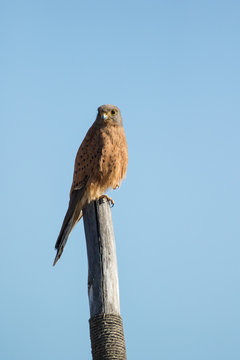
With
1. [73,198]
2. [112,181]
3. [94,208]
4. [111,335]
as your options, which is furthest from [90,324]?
[112,181]

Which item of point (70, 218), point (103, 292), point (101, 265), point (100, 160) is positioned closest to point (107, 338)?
point (103, 292)

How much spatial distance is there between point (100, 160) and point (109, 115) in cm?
58

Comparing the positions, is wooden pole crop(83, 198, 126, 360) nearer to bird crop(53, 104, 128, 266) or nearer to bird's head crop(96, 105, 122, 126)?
bird crop(53, 104, 128, 266)

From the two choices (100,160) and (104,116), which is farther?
(104,116)

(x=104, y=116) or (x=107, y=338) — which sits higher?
(x=104, y=116)

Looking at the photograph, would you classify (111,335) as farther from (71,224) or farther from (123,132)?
(123,132)

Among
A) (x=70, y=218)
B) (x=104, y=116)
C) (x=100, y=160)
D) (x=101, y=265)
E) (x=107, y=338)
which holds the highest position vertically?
(x=104, y=116)

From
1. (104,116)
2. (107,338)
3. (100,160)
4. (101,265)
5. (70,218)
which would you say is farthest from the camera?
(104,116)

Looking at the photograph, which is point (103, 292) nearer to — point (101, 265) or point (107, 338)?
point (101, 265)

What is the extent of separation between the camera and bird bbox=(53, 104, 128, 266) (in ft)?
15.4

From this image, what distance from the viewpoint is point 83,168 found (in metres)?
4.92

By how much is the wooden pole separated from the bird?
0.83 meters

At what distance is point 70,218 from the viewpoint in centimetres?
442

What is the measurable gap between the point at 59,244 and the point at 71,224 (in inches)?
10.4
